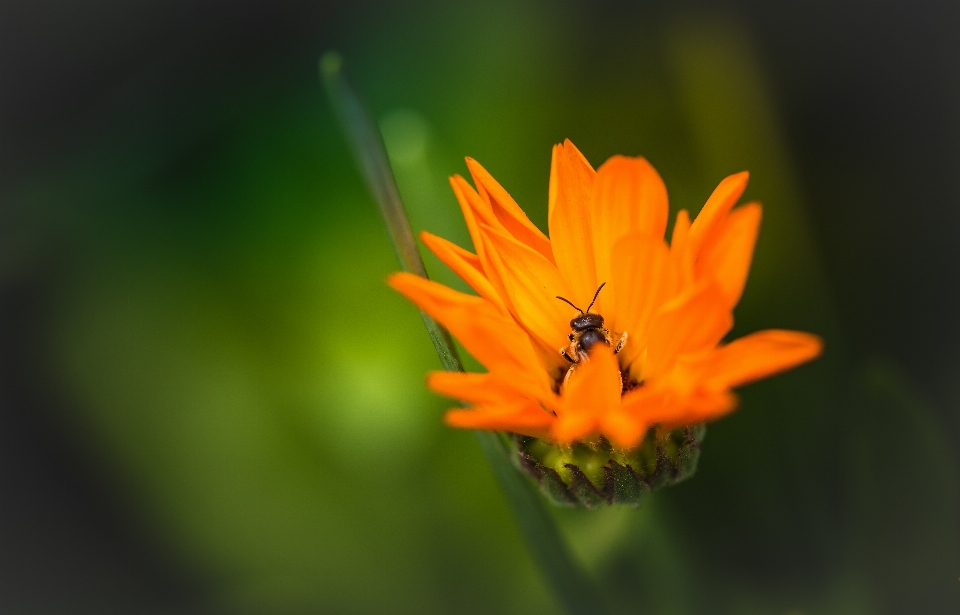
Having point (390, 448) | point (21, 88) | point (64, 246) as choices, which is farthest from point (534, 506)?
point (21, 88)

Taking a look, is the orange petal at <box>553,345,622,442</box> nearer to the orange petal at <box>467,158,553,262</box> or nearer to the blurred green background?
the orange petal at <box>467,158,553,262</box>

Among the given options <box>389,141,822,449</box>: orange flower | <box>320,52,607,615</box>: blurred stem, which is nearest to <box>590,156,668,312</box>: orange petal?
<box>389,141,822,449</box>: orange flower

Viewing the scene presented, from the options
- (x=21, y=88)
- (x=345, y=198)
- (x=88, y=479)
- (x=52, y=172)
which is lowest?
(x=88, y=479)

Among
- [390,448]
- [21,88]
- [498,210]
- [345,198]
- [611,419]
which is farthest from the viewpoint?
[21,88]

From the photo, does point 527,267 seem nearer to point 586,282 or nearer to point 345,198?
point 586,282

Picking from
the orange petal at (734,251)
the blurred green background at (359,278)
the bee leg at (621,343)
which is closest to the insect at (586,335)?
the bee leg at (621,343)

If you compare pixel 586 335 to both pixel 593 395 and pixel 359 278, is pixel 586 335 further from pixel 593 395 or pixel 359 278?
pixel 359 278

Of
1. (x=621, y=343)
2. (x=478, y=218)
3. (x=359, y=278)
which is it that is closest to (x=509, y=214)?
(x=478, y=218)
